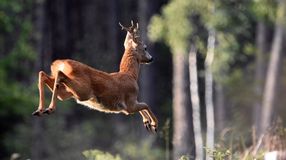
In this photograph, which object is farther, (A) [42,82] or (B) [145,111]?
(B) [145,111]

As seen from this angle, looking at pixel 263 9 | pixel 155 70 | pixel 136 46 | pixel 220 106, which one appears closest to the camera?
pixel 136 46

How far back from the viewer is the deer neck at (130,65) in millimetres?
12922

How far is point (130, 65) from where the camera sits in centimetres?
1302

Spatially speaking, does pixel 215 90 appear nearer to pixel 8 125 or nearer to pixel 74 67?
pixel 8 125

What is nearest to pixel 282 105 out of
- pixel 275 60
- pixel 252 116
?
pixel 252 116

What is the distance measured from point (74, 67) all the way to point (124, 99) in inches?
42.8

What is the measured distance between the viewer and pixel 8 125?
90.5 ft

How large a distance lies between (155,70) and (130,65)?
2255 centimetres

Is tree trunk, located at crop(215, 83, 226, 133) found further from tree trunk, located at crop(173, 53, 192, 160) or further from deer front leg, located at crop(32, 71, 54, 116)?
deer front leg, located at crop(32, 71, 54, 116)

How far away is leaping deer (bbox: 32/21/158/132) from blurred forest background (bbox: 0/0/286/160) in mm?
1861

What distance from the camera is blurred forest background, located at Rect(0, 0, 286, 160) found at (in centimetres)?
2517

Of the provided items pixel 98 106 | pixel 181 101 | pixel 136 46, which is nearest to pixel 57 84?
pixel 98 106

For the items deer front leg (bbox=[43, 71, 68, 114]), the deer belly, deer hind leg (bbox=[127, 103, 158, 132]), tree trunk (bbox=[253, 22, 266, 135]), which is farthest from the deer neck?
tree trunk (bbox=[253, 22, 266, 135])

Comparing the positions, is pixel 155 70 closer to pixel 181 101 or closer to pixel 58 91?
pixel 181 101
